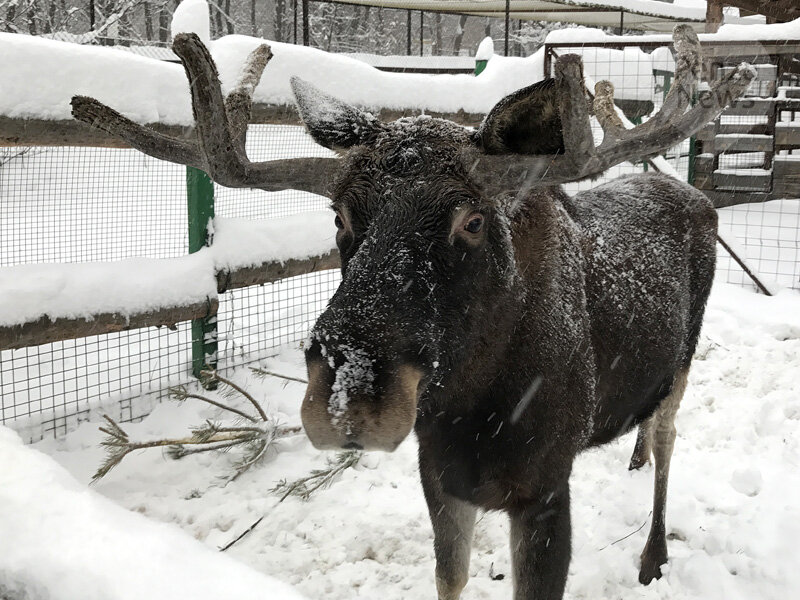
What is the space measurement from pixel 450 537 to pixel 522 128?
1.97 meters

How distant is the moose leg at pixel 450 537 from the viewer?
3.17m

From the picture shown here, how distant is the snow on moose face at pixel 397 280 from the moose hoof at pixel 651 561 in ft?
7.38

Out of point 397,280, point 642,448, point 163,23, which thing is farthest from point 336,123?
point 163,23

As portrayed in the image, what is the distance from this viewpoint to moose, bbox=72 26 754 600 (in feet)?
6.86

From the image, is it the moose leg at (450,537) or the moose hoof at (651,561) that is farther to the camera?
the moose hoof at (651,561)

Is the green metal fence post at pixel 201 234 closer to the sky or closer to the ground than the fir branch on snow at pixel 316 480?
closer to the sky

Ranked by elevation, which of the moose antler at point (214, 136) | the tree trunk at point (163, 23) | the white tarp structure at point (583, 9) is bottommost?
the moose antler at point (214, 136)

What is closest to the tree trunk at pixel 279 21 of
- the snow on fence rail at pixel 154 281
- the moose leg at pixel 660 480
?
the snow on fence rail at pixel 154 281

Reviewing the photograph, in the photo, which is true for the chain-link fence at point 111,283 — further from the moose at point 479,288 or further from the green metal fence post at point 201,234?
the moose at point 479,288

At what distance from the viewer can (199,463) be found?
15.4 ft

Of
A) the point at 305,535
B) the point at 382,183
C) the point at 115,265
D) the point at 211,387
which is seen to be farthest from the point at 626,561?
the point at 115,265

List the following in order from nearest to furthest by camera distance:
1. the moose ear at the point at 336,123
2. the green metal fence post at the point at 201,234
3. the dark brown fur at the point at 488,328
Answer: the dark brown fur at the point at 488,328
the moose ear at the point at 336,123
the green metal fence post at the point at 201,234

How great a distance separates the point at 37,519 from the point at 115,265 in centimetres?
425

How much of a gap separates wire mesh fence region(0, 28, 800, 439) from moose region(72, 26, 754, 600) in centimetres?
294
